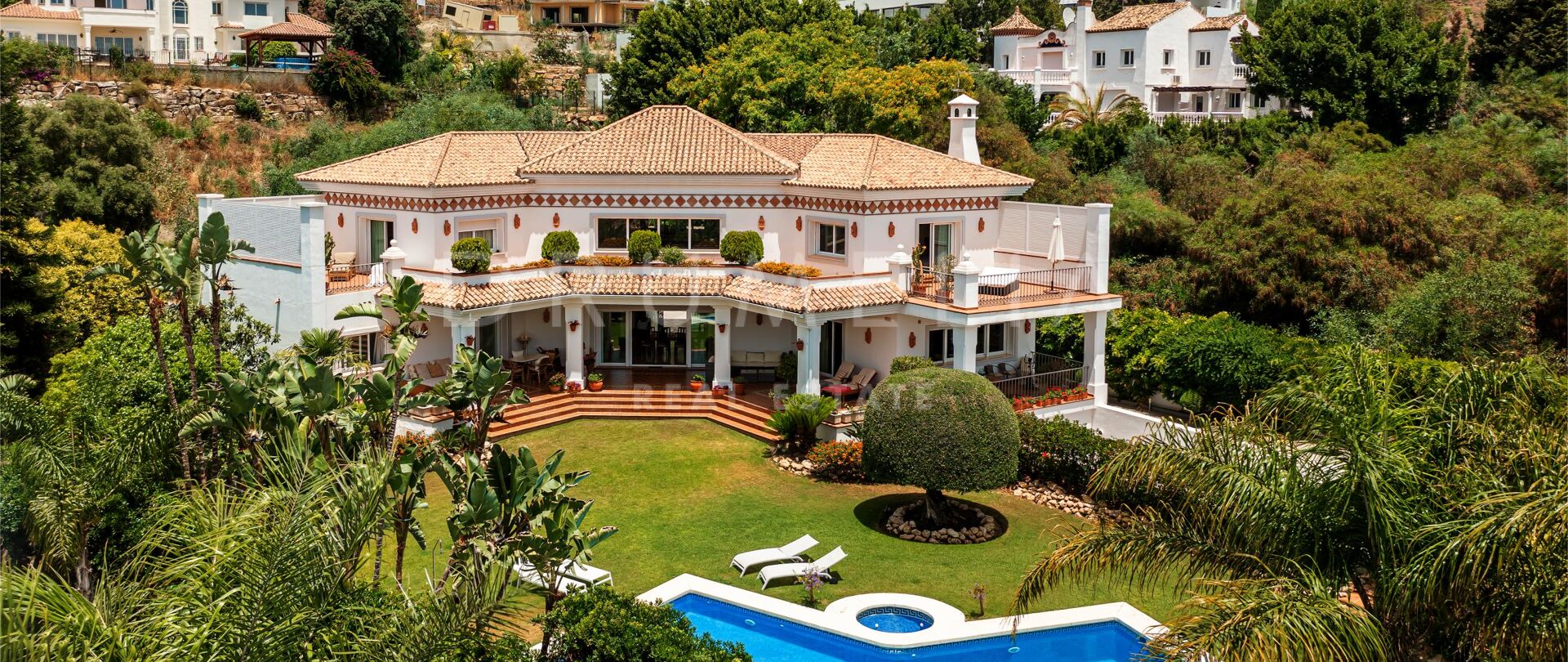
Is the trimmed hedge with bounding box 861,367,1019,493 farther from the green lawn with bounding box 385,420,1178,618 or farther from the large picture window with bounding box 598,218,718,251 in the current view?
the large picture window with bounding box 598,218,718,251

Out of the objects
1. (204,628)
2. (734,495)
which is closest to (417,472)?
(204,628)

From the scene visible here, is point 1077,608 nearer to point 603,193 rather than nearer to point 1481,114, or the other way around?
point 603,193

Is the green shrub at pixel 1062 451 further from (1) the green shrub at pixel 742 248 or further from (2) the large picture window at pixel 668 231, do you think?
(2) the large picture window at pixel 668 231

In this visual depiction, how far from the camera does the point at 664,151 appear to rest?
3588 centimetres

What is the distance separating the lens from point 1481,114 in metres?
54.2

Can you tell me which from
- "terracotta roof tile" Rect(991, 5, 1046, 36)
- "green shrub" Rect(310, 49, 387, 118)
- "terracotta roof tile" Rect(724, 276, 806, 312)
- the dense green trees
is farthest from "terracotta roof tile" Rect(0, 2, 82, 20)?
the dense green trees

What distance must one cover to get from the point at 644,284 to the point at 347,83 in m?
35.8

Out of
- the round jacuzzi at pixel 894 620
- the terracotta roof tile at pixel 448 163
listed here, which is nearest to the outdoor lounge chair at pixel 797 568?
the round jacuzzi at pixel 894 620

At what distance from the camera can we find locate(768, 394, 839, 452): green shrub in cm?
2986

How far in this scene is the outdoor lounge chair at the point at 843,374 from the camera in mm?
33781

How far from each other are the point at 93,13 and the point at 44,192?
35.1 m

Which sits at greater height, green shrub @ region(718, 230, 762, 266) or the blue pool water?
green shrub @ region(718, 230, 762, 266)

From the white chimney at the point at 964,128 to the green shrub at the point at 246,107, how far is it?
36.5 metres

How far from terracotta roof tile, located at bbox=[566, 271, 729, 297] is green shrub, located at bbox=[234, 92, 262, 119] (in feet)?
108
